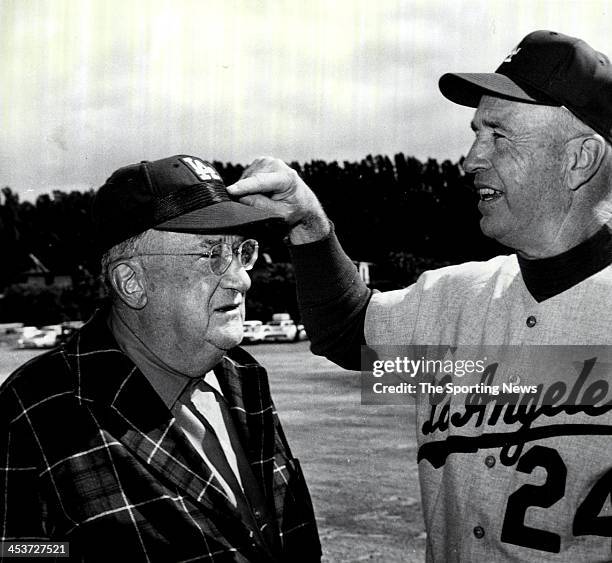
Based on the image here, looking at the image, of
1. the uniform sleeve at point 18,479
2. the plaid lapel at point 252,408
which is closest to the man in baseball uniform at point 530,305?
the plaid lapel at point 252,408

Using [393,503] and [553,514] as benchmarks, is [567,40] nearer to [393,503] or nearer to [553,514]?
[553,514]

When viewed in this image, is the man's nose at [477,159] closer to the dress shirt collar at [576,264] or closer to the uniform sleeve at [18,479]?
the dress shirt collar at [576,264]

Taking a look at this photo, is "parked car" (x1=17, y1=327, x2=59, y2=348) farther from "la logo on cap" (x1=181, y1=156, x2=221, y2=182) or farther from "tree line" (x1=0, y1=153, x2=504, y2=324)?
"la logo on cap" (x1=181, y1=156, x2=221, y2=182)

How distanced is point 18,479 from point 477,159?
1.53m

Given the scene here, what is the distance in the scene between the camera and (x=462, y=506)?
7.32ft

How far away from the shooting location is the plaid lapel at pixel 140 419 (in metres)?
1.98

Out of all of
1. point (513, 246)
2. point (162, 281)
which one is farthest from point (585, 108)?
point (162, 281)

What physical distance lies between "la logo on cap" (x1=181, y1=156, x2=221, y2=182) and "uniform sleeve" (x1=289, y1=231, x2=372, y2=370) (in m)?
0.49

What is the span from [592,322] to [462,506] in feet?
2.07

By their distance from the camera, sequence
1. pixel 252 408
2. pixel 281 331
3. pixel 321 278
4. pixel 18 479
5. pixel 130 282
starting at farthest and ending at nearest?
1. pixel 281 331
2. pixel 321 278
3. pixel 252 408
4. pixel 130 282
5. pixel 18 479

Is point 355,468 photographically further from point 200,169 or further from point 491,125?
point 200,169

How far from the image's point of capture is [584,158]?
2.29 m

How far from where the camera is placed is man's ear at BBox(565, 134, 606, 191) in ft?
7.50

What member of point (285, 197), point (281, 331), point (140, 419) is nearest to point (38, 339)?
point (281, 331)
